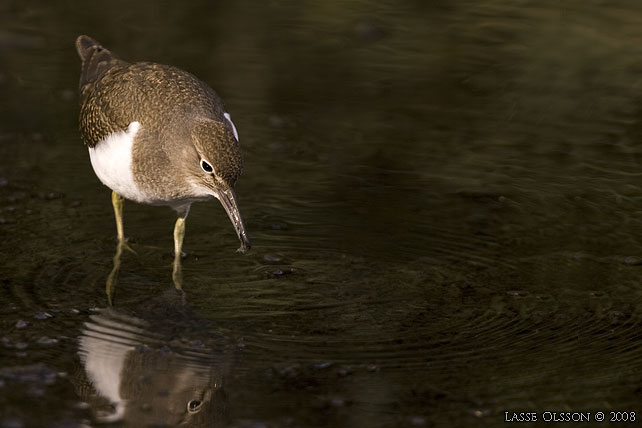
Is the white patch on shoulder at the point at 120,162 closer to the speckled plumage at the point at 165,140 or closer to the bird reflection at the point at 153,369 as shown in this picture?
the speckled plumage at the point at 165,140

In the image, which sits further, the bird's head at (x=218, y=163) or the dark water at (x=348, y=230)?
the bird's head at (x=218, y=163)

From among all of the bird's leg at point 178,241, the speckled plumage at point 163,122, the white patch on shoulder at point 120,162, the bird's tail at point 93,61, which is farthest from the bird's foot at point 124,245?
the bird's tail at point 93,61

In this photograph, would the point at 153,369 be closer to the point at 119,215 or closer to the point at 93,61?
the point at 119,215

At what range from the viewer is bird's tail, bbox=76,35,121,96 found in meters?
8.03

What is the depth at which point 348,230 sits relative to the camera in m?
7.71

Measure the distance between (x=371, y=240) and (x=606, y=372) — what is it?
2259 millimetres

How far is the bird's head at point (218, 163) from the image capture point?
6488 millimetres

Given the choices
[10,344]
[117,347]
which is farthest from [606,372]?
[10,344]

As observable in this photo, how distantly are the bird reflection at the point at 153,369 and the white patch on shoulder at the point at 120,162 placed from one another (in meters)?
0.93

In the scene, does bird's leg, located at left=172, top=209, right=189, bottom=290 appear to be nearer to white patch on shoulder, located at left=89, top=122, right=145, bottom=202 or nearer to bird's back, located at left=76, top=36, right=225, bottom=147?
white patch on shoulder, located at left=89, top=122, right=145, bottom=202

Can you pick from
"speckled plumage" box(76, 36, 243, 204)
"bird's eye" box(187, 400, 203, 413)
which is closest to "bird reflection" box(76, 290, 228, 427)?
"bird's eye" box(187, 400, 203, 413)

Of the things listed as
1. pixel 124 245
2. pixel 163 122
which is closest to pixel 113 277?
pixel 124 245

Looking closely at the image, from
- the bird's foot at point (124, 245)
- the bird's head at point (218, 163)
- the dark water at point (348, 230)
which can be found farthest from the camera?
the bird's foot at point (124, 245)

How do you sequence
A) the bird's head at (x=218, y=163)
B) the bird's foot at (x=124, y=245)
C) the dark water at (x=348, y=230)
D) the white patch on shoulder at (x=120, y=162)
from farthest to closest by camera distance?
the bird's foot at (x=124, y=245)
the white patch on shoulder at (x=120, y=162)
the bird's head at (x=218, y=163)
the dark water at (x=348, y=230)
